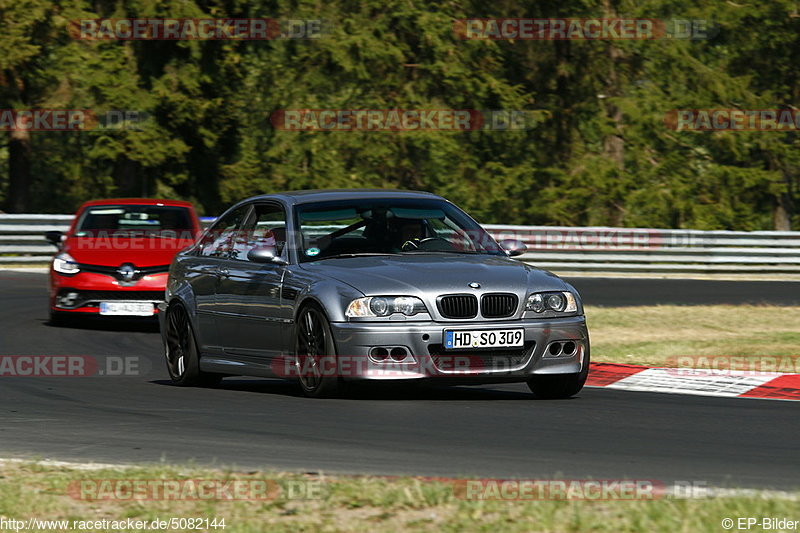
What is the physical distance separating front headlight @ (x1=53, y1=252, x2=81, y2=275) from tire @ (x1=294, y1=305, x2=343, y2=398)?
7.09 m

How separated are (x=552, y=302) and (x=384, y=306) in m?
1.14

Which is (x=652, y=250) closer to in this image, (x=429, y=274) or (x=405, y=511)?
(x=429, y=274)

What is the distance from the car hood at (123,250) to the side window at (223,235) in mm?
4726

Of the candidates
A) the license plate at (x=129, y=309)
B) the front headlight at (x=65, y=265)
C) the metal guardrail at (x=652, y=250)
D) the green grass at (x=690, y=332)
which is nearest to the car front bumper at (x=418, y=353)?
the green grass at (x=690, y=332)

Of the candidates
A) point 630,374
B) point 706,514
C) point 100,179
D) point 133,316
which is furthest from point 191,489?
point 100,179

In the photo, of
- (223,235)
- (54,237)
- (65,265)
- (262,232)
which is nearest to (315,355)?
(262,232)

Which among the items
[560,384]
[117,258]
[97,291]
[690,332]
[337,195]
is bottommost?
[690,332]

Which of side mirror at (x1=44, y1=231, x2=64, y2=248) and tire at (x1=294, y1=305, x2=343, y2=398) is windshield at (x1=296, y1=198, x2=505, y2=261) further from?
side mirror at (x1=44, y1=231, x2=64, y2=248)

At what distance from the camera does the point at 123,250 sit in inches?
651

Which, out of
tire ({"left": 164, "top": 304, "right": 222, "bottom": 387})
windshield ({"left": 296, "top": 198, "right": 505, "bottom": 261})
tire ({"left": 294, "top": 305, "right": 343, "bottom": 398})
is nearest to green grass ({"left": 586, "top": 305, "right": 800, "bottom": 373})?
windshield ({"left": 296, "top": 198, "right": 505, "bottom": 261})

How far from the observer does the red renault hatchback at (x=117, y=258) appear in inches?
635

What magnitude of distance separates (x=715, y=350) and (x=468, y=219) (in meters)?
4.22

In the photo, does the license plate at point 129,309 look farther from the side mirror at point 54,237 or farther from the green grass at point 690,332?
the green grass at point 690,332

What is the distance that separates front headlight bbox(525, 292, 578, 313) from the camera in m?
9.61
